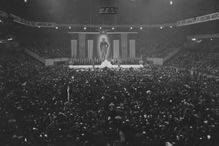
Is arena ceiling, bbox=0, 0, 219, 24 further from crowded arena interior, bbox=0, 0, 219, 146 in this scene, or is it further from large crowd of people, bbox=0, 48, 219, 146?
large crowd of people, bbox=0, 48, 219, 146

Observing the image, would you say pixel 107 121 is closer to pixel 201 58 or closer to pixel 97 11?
pixel 201 58

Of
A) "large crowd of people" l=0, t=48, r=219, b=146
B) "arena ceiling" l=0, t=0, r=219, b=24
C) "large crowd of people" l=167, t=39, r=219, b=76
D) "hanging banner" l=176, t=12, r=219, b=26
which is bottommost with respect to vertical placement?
"large crowd of people" l=0, t=48, r=219, b=146

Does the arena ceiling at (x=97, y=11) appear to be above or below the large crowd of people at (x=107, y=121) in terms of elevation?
above

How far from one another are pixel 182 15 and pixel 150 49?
8226 mm

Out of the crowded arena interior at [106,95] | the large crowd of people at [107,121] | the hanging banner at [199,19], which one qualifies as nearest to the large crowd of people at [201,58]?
the crowded arena interior at [106,95]

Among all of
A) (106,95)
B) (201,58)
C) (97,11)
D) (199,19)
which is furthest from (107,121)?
(97,11)

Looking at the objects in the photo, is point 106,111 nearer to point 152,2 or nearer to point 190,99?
point 190,99

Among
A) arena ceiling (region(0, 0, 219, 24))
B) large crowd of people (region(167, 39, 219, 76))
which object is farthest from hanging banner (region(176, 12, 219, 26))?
large crowd of people (region(167, 39, 219, 76))

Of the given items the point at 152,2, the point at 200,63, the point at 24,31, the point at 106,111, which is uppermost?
the point at 152,2

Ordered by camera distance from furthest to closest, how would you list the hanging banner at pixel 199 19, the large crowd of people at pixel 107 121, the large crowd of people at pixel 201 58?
the large crowd of people at pixel 201 58, the hanging banner at pixel 199 19, the large crowd of people at pixel 107 121

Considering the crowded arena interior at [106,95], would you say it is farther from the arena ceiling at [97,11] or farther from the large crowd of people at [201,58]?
the arena ceiling at [97,11]

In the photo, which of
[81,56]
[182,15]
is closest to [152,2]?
[182,15]

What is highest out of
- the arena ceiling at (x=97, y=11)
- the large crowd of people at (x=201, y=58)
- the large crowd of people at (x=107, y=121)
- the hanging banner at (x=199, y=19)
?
the arena ceiling at (x=97, y=11)

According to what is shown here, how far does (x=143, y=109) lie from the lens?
12359 mm
